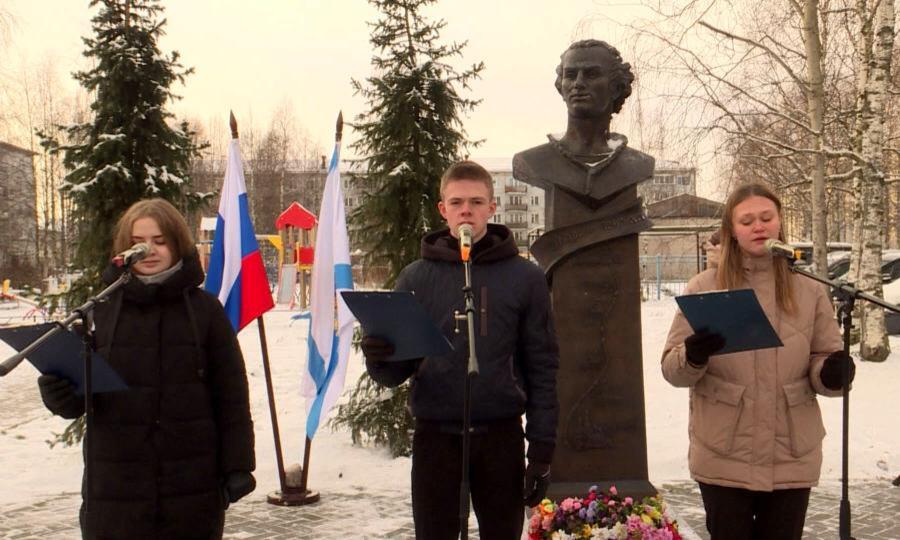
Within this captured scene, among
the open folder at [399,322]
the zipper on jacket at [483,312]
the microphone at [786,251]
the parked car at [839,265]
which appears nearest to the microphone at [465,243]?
the open folder at [399,322]

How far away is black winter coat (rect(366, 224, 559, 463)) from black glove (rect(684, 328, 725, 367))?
0.51m

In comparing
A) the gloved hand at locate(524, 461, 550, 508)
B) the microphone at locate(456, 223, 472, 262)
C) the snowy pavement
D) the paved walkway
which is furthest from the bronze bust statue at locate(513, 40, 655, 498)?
the microphone at locate(456, 223, 472, 262)

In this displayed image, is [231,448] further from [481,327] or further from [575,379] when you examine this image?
[575,379]

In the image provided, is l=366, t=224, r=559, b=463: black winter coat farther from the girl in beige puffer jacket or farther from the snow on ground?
the snow on ground

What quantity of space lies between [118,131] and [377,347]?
5.81 meters

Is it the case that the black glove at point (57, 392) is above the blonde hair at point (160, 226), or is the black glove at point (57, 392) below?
below

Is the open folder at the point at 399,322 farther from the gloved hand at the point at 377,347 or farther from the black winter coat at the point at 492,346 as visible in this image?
the black winter coat at the point at 492,346

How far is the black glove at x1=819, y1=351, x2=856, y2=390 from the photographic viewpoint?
2947 millimetres

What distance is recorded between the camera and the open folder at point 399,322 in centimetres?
271

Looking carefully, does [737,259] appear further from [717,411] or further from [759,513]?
[759,513]

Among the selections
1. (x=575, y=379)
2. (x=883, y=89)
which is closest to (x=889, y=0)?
(x=883, y=89)

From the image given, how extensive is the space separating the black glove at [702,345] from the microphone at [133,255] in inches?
75.6

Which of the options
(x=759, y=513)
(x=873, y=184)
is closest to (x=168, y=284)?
(x=759, y=513)

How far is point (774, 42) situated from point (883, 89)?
297 cm
